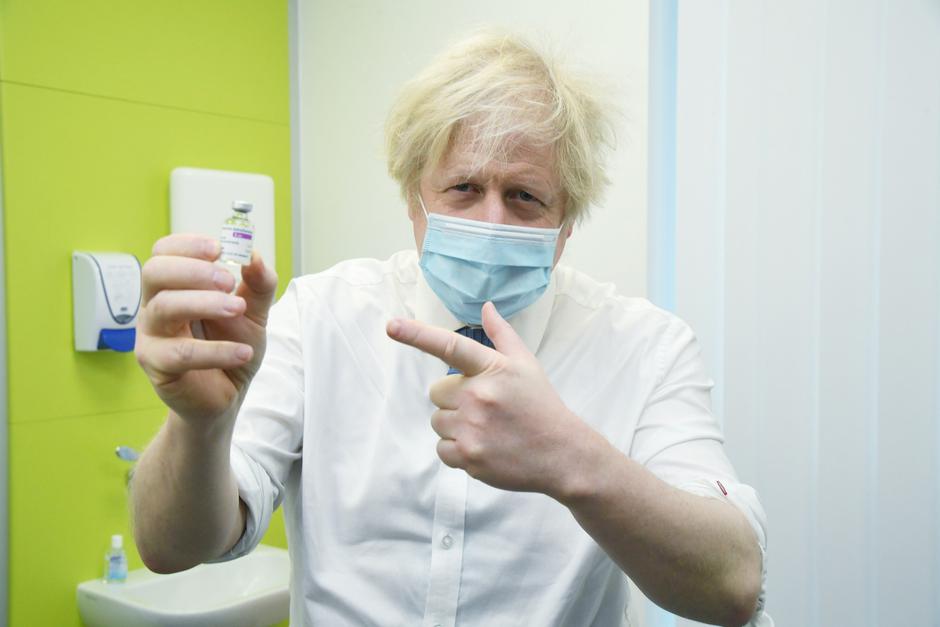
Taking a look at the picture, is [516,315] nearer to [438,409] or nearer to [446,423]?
[438,409]

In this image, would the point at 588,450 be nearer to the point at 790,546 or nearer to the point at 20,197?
the point at 790,546

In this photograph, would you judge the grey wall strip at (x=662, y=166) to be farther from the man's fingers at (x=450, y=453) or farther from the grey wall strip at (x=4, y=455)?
the grey wall strip at (x=4, y=455)

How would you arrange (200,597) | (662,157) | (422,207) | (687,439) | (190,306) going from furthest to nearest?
(200,597) < (662,157) < (422,207) < (687,439) < (190,306)

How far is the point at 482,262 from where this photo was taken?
1.15 meters

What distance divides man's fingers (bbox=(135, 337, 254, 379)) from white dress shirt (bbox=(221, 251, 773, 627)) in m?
0.35

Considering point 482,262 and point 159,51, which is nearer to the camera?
point 482,262

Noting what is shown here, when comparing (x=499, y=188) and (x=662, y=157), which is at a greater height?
(x=662, y=157)

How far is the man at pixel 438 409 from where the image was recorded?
969mm

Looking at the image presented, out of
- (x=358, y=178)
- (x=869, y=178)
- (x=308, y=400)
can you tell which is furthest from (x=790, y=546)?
(x=358, y=178)

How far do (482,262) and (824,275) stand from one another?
844mm

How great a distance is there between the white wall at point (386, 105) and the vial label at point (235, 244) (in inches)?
47.7

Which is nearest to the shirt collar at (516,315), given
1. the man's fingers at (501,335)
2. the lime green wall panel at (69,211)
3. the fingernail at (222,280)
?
the man's fingers at (501,335)

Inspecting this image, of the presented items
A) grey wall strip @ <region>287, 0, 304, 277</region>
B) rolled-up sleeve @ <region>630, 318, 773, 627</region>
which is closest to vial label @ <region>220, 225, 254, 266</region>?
rolled-up sleeve @ <region>630, 318, 773, 627</region>

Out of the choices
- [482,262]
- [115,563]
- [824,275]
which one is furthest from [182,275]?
[115,563]
